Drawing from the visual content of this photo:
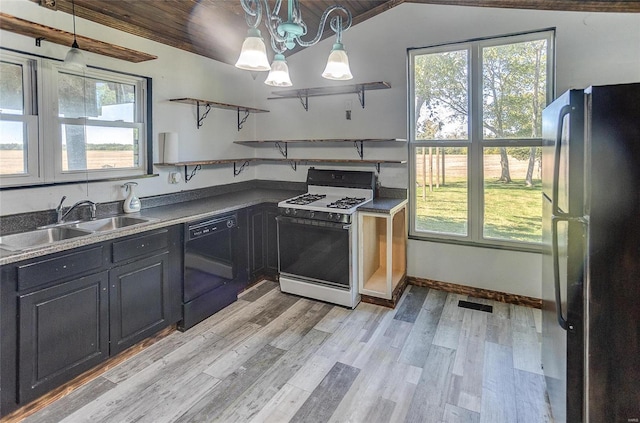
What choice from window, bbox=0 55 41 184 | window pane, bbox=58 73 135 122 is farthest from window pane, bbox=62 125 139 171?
window, bbox=0 55 41 184

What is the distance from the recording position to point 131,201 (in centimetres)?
289

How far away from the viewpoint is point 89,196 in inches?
107

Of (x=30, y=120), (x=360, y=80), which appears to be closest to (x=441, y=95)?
(x=360, y=80)

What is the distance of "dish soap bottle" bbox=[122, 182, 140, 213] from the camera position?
113 inches

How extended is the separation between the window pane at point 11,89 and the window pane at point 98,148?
0.29 m

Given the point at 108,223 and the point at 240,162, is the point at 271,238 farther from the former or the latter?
the point at 108,223

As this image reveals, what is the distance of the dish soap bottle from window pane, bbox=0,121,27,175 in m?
0.68

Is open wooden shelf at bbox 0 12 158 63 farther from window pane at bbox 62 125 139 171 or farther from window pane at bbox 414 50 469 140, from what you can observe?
window pane at bbox 414 50 469 140

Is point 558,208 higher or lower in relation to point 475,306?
higher

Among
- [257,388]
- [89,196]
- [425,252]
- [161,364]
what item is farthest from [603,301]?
[89,196]

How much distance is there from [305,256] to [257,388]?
1.38 m

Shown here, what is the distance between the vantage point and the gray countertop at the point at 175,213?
1866 mm

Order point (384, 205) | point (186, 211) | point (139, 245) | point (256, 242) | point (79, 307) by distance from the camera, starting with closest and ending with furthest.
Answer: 1. point (79, 307)
2. point (139, 245)
3. point (186, 211)
4. point (384, 205)
5. point (256, 242)

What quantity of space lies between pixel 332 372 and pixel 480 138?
2456 mm
